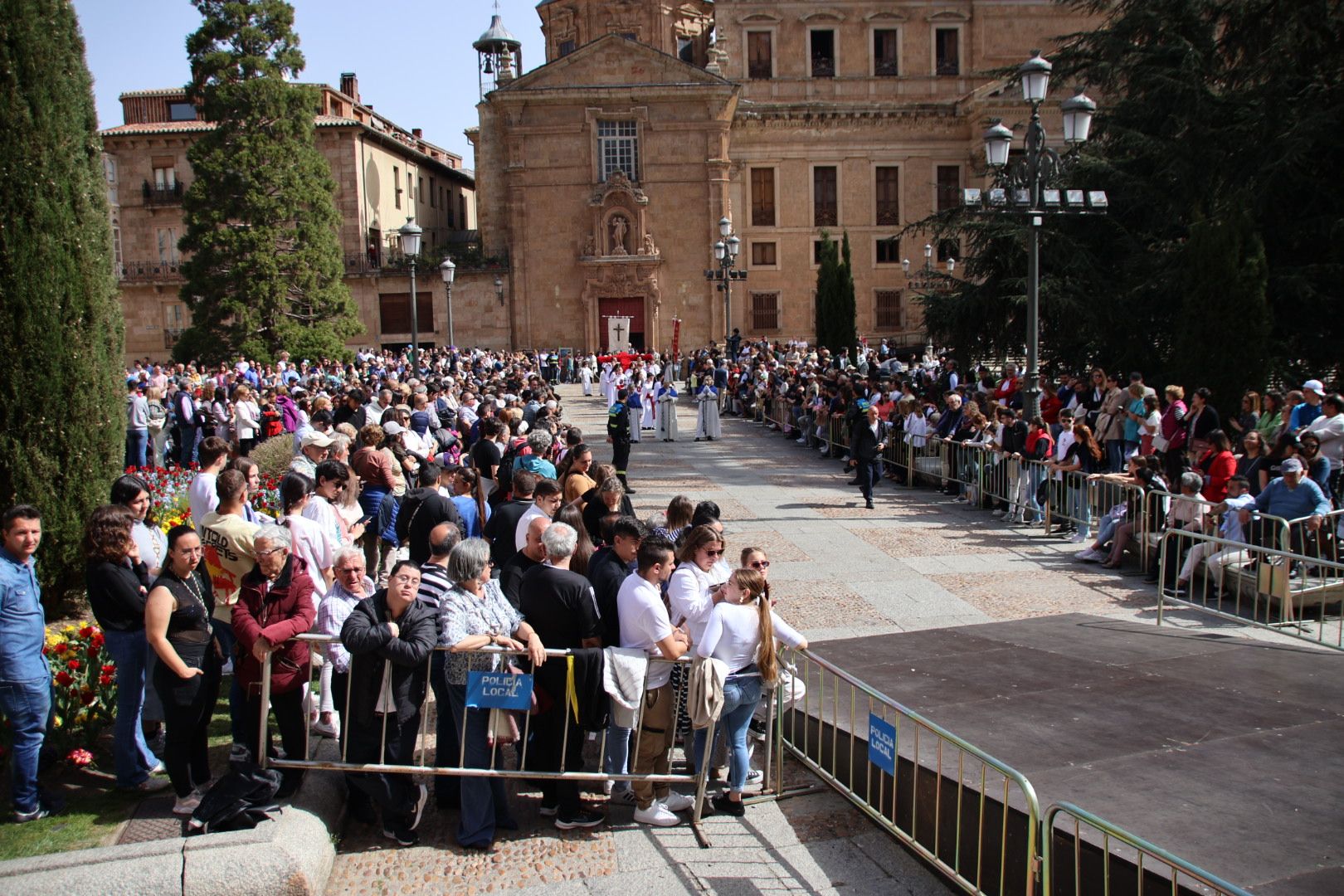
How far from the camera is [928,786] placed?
5.43 meters

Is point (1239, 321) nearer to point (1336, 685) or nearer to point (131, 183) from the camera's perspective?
point (1336, 685)

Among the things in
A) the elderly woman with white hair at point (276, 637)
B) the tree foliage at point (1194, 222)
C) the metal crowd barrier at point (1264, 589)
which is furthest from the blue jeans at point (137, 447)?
the tree foliage at point (1194, 222)

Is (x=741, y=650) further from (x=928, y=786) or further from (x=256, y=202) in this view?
(x=256, y=202)

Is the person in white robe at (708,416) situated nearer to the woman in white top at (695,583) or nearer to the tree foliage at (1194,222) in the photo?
the tree foliage at (1194,222)

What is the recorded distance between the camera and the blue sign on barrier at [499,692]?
5.61 metres

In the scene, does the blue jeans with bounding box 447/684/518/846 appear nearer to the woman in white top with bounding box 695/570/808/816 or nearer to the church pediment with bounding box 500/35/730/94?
the woman in white top with bounding box 695/570/808/816

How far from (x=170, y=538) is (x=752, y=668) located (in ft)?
10.1

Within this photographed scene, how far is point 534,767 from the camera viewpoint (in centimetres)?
605

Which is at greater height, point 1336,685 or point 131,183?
point 131,183

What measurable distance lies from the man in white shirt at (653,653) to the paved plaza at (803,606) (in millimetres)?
154

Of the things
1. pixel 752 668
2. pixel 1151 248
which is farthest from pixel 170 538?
A: pixel 1151 248

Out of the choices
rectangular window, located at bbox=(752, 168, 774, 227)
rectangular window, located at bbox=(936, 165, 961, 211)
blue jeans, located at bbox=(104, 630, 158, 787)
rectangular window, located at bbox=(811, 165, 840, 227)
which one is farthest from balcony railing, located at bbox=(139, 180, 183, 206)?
blue jeans, located at bbox=(104, 630, 158, 787)

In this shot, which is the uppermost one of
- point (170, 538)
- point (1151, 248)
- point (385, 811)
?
point (1151, 248)

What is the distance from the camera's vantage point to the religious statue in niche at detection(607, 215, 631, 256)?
151 feet
